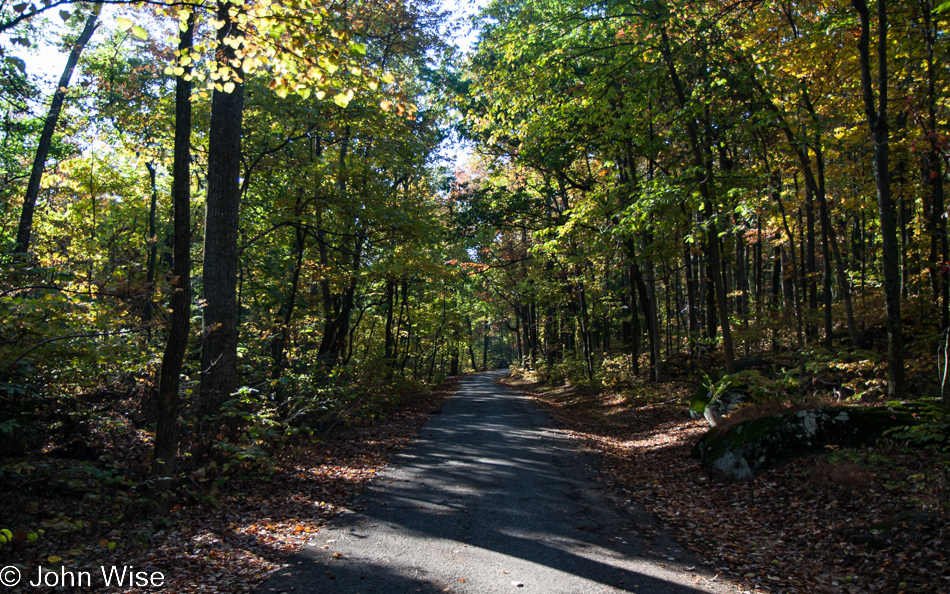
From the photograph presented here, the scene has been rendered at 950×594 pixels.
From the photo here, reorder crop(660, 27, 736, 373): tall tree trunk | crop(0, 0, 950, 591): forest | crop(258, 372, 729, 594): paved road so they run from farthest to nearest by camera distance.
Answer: crop(660, 27, 736, 373): tall tree trunk
crop(0, 0, 950, 591): forest
crop(258, 372, 729, 594): paved road

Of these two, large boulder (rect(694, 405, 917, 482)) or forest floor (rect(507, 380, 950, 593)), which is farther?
large boulder (rect(694, 405, 917, 482))

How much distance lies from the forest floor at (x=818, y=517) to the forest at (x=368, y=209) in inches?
4.0

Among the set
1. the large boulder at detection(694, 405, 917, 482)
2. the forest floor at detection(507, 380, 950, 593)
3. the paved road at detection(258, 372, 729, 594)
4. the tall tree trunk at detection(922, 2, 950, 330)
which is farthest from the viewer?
the tall tree trunk at detection(922, 2, 950, 330)

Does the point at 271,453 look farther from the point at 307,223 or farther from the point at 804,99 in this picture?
the point at 804,99

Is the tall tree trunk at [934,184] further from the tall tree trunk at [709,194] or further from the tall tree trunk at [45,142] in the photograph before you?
the tall tree trunk at [45,142]

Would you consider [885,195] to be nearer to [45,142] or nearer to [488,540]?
[488,540]

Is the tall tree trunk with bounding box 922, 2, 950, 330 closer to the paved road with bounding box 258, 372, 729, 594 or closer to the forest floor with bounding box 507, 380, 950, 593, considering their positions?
the forest floor with bounding box 507, 380, 950, 593

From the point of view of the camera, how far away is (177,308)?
5730 mm

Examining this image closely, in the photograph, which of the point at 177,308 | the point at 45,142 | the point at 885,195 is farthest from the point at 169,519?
the point at 45,142

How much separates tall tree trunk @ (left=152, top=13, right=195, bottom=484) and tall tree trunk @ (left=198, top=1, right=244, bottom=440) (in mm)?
1966

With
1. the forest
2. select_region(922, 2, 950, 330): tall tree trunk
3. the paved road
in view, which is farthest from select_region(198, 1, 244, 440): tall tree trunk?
select_region(922, 2, 950, 330): tall tree trunk

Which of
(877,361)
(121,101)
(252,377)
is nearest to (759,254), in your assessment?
(877,361)

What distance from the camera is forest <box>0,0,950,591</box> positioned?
5586 millimetres

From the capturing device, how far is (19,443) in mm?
6438
